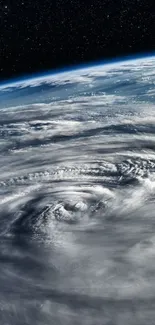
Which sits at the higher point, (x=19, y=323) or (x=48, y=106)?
(x=48, y=106)

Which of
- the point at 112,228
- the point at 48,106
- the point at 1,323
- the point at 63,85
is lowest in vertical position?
the point at 112,228

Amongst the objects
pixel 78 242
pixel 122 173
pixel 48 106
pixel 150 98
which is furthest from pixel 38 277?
pixel 48 106

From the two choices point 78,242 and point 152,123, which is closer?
point 78,242

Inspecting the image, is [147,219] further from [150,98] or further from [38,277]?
[150,98]

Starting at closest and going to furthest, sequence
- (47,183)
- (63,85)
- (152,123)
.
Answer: (47,183) → (152,123) → (63,85)

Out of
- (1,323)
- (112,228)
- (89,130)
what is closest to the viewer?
(1,323)

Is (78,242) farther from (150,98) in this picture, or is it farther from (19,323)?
(150,98)
